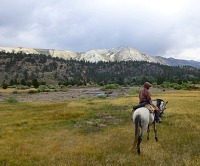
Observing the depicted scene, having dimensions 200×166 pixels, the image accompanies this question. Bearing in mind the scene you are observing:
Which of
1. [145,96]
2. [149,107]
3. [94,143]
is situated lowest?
[94,143]

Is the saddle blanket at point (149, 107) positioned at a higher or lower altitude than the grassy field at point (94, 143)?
higher

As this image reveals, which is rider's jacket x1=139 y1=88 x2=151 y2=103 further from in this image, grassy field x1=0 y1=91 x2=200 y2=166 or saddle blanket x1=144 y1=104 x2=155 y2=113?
grassy field x1=0 y1=91 x2=200 y2=166

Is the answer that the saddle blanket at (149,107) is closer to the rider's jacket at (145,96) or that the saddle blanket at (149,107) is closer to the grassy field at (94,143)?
the rider's jacket at (145,96)

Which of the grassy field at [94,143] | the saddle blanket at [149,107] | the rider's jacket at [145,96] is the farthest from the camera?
the rider's jacket at [145,96]

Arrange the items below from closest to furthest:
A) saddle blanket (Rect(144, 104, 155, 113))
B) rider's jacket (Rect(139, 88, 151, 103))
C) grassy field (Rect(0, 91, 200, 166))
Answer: grassy field (Rect(0, 91, 200, 166)), saddle blanket (Rect(144, 104, 155, 113)), rider's jacket (Rect(139, 88, 151, 103))

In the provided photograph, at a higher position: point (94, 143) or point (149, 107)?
point (149, 107)

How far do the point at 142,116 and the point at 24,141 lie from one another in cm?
788

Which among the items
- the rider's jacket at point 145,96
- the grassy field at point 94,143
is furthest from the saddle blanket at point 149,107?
the grassy field at point 94,143

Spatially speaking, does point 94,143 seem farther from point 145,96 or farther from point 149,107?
point 145,96

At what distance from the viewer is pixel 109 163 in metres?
13.6

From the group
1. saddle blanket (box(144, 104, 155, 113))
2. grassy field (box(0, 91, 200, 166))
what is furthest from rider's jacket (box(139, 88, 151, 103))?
grassy field (box(0, 91, 200, 166))

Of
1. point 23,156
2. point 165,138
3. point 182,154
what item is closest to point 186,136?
point 165,138

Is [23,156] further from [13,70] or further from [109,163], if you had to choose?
[13,70]

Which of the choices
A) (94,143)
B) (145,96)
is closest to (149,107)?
(145,96)
